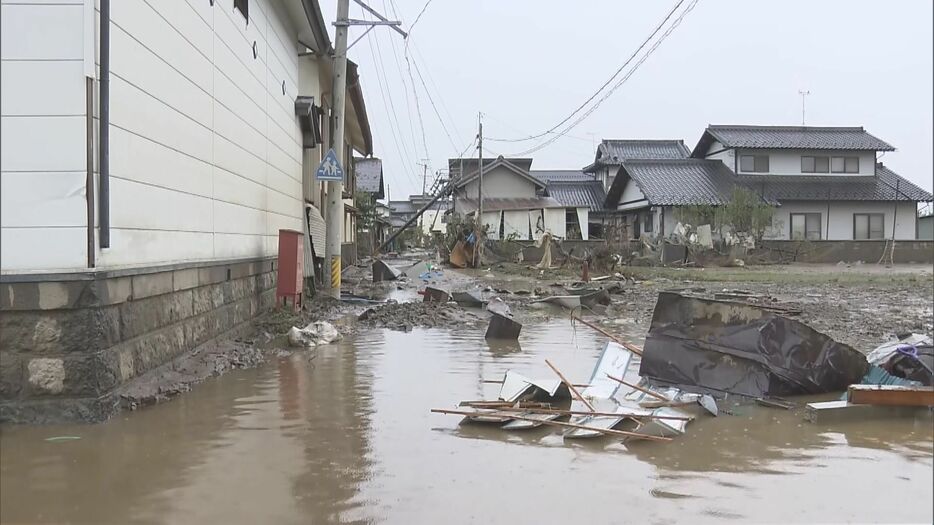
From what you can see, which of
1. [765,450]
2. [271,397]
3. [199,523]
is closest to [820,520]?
[765,450]

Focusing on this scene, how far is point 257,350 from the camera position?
27.6ft

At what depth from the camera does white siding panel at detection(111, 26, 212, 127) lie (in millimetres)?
5500

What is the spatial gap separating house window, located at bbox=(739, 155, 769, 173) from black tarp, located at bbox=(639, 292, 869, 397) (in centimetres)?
3289

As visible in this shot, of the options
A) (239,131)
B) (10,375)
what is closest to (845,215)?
(239,131)

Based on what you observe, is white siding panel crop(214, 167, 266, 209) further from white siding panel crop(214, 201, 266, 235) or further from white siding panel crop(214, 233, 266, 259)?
white siding panel crop(214, 233, 266, 259)

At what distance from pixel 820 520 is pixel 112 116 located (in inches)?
215

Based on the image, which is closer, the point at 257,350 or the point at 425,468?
the point at 425,468

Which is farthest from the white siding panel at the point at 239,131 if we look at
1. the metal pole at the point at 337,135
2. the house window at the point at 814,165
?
the house window at the point at 814,165

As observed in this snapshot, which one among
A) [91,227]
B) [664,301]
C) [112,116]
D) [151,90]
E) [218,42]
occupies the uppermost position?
[218,42]

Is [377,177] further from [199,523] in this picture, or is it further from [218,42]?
[199,523]

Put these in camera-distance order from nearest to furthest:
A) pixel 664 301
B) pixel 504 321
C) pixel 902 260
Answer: pixel 664 301 < pixel 504 321 < pixel 902 260

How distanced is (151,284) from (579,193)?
135ft

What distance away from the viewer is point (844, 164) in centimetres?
3669

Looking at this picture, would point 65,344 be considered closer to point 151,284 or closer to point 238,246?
point 151,284
